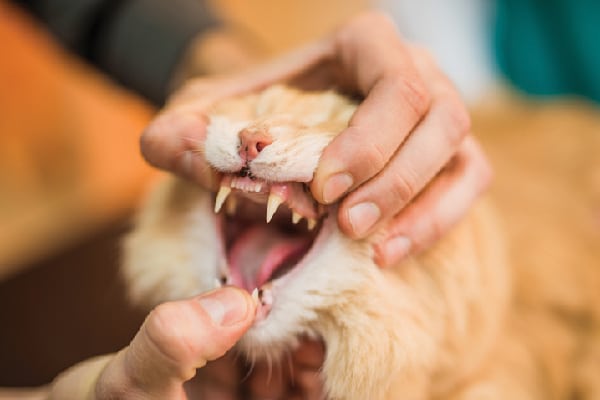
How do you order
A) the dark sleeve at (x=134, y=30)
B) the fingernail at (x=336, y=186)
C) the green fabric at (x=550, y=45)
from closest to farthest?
1. the fingernail at (x=336, y=186)
2. the dark sleeve at (x=134, y=30)
3. the green fabric at (x=550, y=45)

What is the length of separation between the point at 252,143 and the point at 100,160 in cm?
190

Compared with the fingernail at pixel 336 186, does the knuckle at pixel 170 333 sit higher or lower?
lower

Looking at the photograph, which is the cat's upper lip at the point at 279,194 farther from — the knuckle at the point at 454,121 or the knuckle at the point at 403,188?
the knuckle at the point at 454,121

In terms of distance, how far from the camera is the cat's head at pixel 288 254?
793 mm

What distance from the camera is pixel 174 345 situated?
63 cm

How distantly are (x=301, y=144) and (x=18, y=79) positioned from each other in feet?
6.21

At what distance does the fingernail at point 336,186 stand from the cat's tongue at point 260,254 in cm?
12

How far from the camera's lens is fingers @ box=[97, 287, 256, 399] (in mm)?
633

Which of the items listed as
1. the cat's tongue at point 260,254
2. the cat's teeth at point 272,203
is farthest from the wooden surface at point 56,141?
the cat's teeth at point 272,203

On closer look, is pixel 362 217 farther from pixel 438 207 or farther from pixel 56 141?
pixel 56 141

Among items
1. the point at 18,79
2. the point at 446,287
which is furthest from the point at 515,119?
the point at 18,79

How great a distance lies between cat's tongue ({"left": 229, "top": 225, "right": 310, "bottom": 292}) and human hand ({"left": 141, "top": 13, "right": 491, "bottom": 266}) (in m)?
0.09

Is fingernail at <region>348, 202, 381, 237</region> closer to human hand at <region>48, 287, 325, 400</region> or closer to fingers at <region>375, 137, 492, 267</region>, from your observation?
fingers at <region>375, 137, 492, 267</region>

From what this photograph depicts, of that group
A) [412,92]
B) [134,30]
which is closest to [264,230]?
[412,92]
